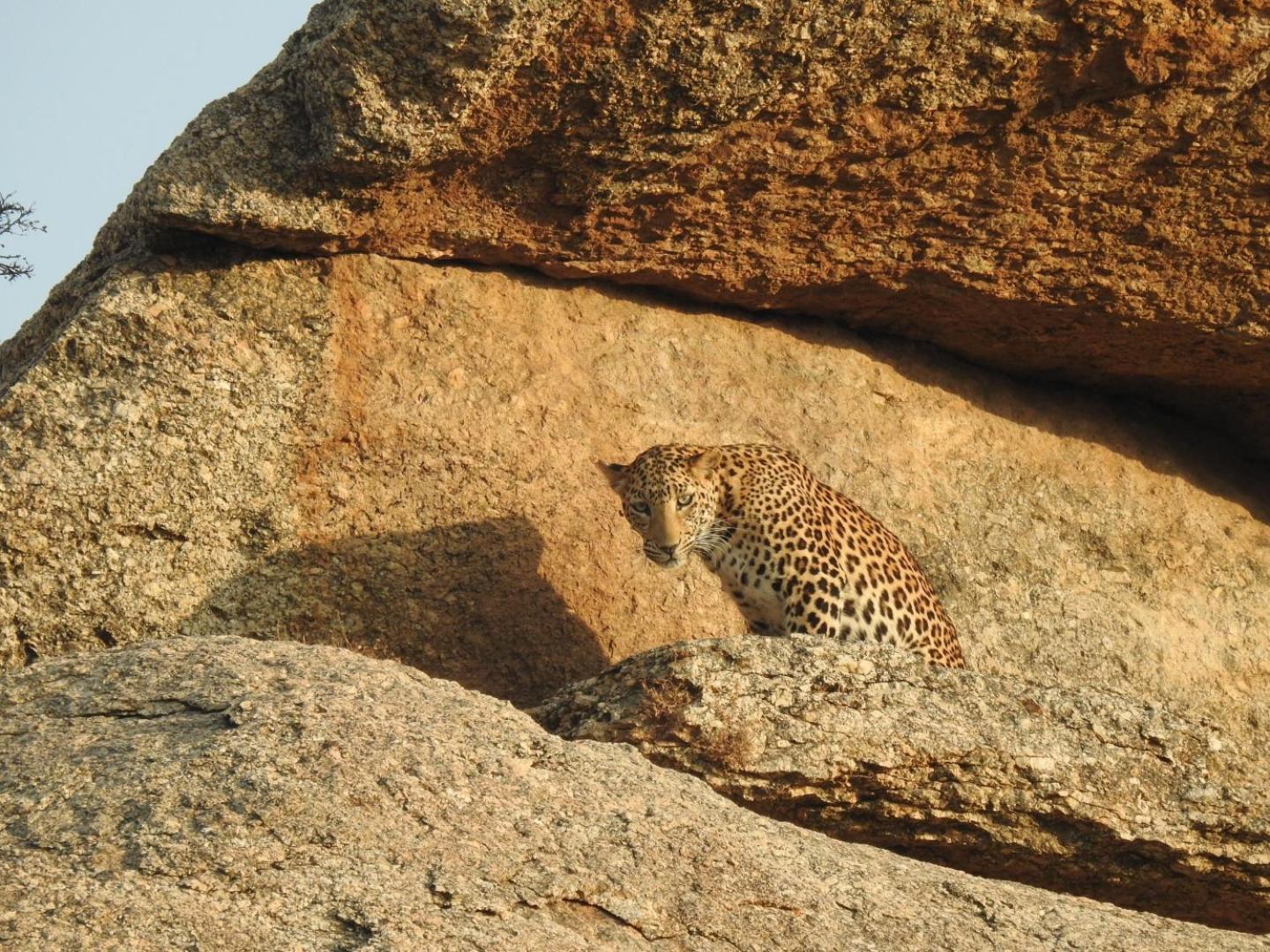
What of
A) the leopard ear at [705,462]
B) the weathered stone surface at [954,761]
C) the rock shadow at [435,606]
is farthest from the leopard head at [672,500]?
the weathered stone surface at [954,761]

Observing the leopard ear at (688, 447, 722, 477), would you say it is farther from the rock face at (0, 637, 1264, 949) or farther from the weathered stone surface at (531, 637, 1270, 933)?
the rock face at (0, 637, 1264, 949)

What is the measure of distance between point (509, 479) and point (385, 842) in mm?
4465

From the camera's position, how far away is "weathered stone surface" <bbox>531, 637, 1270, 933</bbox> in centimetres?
737

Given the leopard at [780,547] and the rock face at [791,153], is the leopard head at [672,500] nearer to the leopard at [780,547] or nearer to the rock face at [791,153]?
the leopard at [780,547]

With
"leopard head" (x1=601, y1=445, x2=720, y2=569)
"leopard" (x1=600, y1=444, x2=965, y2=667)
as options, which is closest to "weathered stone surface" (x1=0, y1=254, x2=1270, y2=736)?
"leopard head" (x1=601, y1=445, x2=720, y2=569)

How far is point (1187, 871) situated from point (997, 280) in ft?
13.4

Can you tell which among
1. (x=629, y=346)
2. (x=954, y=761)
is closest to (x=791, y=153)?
(x=629, y=346)

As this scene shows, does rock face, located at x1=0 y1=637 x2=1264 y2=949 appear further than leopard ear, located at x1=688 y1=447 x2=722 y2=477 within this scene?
No

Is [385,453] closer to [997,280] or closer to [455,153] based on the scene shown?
[455,153]

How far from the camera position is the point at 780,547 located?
957cm

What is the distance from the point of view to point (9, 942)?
490 centimetres

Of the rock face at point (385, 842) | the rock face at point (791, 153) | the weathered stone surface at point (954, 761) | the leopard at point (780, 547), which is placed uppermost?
the rock face at point (791, 153)

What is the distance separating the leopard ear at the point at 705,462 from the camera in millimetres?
9867

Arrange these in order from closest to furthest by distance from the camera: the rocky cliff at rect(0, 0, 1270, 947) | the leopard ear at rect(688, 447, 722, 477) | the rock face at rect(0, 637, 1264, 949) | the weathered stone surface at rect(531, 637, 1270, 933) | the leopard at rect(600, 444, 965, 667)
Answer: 1. the rock face at rect(0, 637, 1264, 949)
2. the weathered stone surface at rect(531, 637, 1270, 933)
3. the rocky cliff at rect(0, 0, 1270, 947)
4. the leopard at rect(600, 444, 965, 667)
5. the leopard ear at rect(688, 447, 722, 477)
